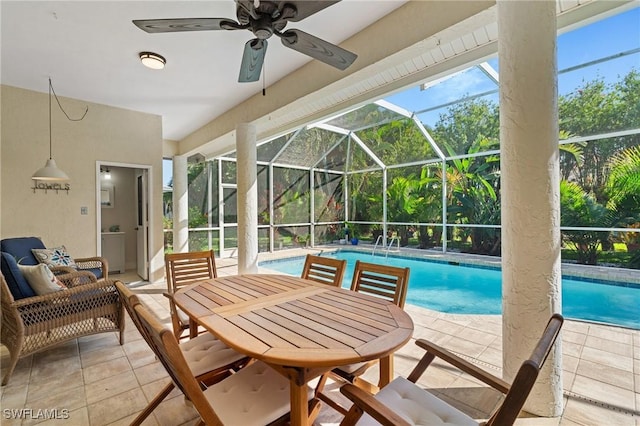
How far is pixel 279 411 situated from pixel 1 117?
5355 mm

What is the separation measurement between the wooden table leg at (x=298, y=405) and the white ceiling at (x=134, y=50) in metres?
2.82

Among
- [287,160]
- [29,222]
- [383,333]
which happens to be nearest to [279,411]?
[383,333]

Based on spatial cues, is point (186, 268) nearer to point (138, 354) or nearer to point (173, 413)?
point (138, 354)

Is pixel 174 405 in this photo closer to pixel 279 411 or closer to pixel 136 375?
pixel 136 375

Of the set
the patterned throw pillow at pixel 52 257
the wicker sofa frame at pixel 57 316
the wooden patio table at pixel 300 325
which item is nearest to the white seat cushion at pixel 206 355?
the wooden patio table at pixel 300 325

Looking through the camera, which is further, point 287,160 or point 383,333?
point 287,160

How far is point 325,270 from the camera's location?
2568 mm


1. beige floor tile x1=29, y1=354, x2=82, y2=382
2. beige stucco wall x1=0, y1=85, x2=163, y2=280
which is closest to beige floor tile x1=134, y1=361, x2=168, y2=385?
beige floor tile x1=29, y1=354, x2=82, y2=382

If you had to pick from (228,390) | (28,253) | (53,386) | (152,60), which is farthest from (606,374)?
(28,253)

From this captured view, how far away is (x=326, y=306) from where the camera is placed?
69.6 inches

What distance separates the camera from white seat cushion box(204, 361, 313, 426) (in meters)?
1.26

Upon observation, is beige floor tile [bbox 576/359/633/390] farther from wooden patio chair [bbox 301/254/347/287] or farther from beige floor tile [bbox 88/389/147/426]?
beige floor tile [bbox 88/389/147/426]

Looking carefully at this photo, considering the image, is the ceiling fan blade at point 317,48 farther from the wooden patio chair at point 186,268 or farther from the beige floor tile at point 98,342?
the beige floor tile at point 98,342

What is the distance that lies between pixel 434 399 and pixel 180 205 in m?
6.93
